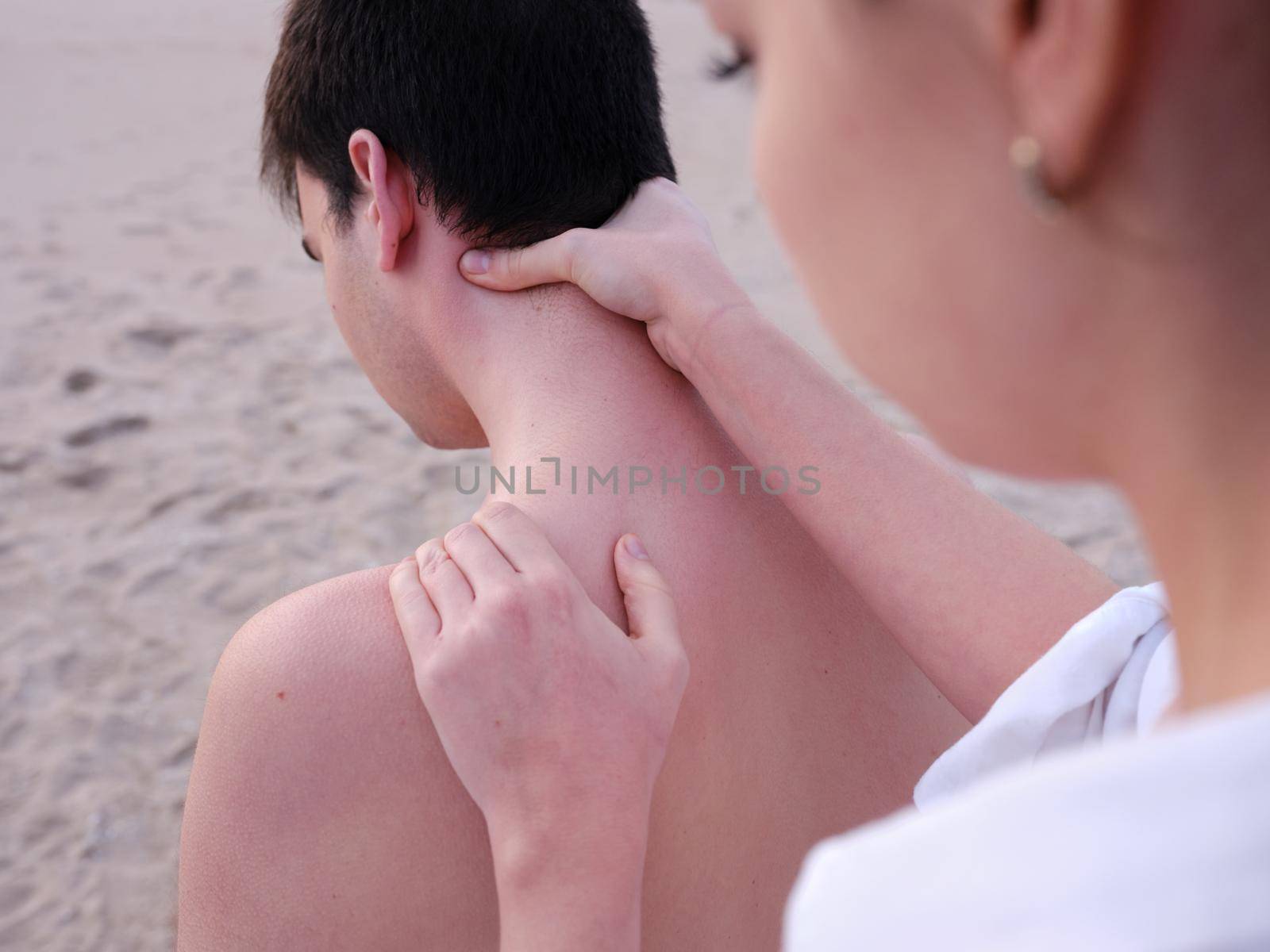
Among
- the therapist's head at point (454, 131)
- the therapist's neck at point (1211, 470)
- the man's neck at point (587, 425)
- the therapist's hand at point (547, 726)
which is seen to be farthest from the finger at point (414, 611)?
the therapist's neck at point (1211, 470)

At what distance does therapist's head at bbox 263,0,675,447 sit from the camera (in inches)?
56.4

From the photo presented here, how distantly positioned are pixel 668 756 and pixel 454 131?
84 cm

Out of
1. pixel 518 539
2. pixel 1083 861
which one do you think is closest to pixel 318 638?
pixel 518 539

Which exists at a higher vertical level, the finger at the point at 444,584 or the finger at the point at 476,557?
the finger at the point at 476,557

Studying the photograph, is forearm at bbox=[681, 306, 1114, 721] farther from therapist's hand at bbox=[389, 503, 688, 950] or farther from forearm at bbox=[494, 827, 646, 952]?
forearm at bbox=[494, 827, 646, 952]

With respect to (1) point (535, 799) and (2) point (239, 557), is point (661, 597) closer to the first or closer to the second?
(1) point (535, 799)

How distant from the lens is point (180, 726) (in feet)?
8.86

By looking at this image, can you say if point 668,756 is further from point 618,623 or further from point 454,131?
point 454,131

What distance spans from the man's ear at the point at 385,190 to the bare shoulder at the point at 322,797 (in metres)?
0.54

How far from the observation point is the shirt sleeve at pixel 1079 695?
1.01 metres

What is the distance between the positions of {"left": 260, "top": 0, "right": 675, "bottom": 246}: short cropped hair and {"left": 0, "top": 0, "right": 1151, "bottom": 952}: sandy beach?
609 millimetres

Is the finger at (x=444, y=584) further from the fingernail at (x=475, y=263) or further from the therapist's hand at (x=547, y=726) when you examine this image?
the fingernail at (x=475, y=263)

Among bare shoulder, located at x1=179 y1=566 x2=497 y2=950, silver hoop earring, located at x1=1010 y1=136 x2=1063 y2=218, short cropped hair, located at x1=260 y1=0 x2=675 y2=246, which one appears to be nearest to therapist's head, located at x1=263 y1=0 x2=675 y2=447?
short cropped hair, located at x1=260 y1=0 x2=675 y2=246

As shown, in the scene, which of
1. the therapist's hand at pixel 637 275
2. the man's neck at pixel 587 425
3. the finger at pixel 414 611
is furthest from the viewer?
the therapist's hand at pixel 637 275
